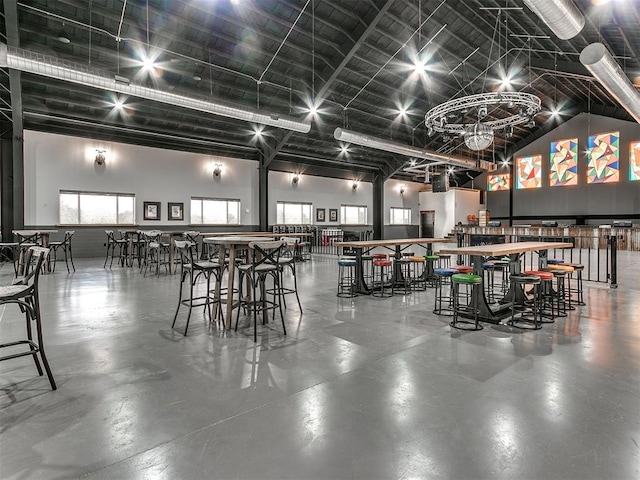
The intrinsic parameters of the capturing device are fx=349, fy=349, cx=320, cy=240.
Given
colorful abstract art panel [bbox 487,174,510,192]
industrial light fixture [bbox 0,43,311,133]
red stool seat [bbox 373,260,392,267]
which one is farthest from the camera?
colorful abstract art panel [bbox 487,174,510,192]

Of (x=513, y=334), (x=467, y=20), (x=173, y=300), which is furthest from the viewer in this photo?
(x=467, y=20)

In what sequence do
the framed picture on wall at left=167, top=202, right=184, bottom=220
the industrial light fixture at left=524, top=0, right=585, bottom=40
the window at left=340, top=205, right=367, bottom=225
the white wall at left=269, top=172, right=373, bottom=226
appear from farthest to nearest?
the window at left=340, top=205, right=367, bottom=225 < the white wall at left=269, top=172, right=373, bottom=226 < the framed picture on wall at left=167, top=202, right=184, bottom=220 < the industrial light fixture at left=524, top=0, right=585, bottom=40

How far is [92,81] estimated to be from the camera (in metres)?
6.37

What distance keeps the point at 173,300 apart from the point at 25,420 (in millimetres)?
3009

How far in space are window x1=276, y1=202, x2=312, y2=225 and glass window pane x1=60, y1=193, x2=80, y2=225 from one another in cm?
714

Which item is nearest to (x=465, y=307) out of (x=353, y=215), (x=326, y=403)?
(x=326, y=403)

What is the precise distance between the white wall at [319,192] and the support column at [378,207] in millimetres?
265

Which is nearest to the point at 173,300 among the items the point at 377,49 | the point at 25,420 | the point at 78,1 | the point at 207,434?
the point at 25,420

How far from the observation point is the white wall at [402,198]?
19.0 metres

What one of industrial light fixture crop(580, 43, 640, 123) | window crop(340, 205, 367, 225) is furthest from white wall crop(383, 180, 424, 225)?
industrial light fixture crop(580, 43, 640, 123)

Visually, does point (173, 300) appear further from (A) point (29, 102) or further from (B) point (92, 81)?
(A) point (29, 102)

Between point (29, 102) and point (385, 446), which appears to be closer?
point (385, 446)

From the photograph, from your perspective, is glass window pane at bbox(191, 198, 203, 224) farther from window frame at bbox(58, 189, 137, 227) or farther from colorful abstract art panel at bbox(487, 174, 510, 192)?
colorful abstract art panel at bbox(487, 174, 510, 192)

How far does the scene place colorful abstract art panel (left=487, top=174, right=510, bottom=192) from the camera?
61.9 feet
